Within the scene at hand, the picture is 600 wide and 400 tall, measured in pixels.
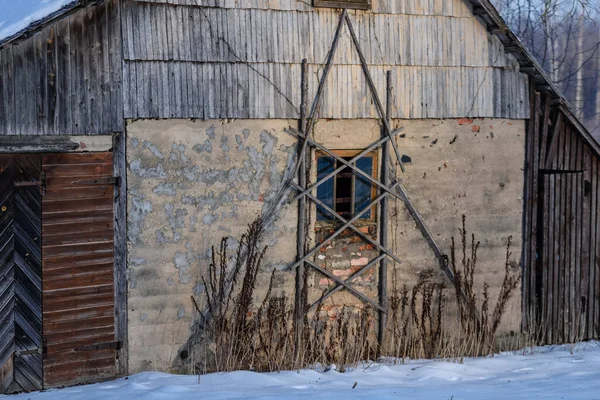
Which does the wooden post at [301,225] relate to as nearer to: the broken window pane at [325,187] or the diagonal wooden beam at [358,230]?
the diagonal wooden beam at [358,230]

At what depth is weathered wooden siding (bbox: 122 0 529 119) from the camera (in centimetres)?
889

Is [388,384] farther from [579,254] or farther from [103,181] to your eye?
[579,254]

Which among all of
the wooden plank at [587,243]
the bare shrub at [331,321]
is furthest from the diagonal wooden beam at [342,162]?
the wooden plank at [587,243]

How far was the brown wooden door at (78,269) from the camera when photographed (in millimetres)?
8523

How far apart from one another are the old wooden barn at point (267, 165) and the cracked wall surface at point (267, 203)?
2 centimetres

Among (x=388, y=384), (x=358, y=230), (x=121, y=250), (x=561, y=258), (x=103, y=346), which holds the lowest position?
(x=388, y=384)

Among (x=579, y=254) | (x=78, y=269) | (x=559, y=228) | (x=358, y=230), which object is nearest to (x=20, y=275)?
(x=78, y=269)

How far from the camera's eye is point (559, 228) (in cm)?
1098

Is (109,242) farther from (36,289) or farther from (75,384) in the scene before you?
(75,384)

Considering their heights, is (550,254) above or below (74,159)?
below

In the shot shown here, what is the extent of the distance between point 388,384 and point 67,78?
179 inches

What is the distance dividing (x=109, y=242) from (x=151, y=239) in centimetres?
45

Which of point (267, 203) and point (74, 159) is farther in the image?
point (267, 203)

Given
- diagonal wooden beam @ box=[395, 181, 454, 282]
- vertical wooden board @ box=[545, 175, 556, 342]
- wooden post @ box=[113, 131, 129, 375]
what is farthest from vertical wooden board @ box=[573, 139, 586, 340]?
wooden post @ box=[113, 131, 129, 375]
